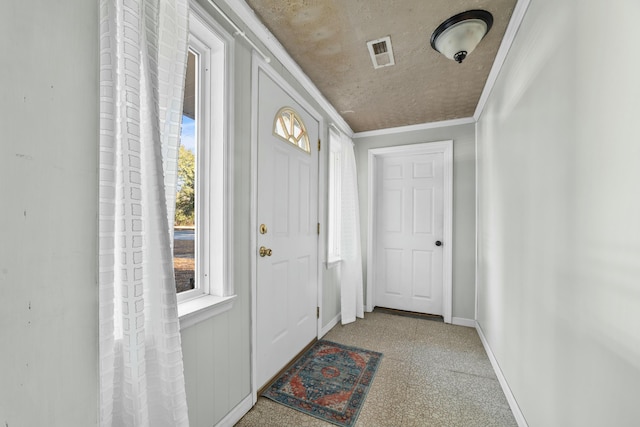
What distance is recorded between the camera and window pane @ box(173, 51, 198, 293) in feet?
4.57

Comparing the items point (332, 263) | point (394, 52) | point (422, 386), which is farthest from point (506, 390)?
point (394, 52)

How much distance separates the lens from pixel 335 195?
3.07m

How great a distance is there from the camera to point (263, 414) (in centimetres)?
160

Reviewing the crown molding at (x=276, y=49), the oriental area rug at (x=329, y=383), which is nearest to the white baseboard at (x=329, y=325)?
the oriental area rug at (x=329, y=383)

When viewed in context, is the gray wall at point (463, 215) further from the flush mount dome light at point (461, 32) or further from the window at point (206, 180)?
the window at point (206, 180)

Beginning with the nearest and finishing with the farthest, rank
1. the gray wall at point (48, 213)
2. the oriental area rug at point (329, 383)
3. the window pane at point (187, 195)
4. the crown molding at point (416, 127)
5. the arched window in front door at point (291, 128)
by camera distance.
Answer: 1. the gray wall at point (48, 213)
2. the window pane at point (187, 195)
3. the oriental area rug at point (329, 383)
4. the arched window in front door at point (291, 128)
5. the crown molding at point (416, 127)

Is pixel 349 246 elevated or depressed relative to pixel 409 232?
depressed

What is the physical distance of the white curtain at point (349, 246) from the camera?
3.02 m

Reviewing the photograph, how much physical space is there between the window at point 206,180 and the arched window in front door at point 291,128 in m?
0.54

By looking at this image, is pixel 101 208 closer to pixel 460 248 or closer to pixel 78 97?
pixel 78 97

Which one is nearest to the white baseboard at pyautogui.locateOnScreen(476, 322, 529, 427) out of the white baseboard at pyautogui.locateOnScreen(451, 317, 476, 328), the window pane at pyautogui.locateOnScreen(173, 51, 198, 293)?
the white baseboard at pyautogui.locateOnScreen(451, 317, 476, 328)

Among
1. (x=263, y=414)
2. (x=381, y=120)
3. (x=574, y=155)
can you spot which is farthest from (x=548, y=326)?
(x=381, y=120)

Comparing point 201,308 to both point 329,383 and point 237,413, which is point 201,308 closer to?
point 237,413

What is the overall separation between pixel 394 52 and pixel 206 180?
5.11 ft
